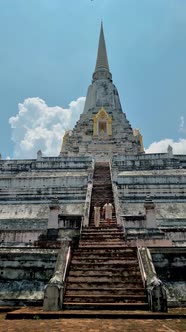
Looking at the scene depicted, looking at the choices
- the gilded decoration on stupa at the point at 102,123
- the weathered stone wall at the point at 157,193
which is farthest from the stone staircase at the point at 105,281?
the gilded decoration on stupa at the point at 102,123

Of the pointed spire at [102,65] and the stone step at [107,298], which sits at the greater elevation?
the pointed spire at [102,65]

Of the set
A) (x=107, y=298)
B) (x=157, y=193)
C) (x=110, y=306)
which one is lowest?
(x=110, y=306)

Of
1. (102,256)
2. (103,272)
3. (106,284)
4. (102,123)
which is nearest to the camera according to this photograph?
(106,284)

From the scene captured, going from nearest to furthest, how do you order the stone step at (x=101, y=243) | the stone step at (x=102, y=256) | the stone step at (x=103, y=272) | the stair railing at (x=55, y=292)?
1. the stair railing at (x=55, y=292)
2. the stone step at (x=103, y=272)
3. the stone step at (x=102, y=256)
4. the stone step at (x=101, y=243)

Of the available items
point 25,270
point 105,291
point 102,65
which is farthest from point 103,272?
point 102,65

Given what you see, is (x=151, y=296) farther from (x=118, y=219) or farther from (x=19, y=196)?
(x=19, y=196)

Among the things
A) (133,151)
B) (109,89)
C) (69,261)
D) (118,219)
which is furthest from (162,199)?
(109,89)

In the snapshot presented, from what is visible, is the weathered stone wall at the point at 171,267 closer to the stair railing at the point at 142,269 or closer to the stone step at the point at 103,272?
the stair railing at the point at 142,269

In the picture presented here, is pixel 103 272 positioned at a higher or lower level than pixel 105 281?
higher

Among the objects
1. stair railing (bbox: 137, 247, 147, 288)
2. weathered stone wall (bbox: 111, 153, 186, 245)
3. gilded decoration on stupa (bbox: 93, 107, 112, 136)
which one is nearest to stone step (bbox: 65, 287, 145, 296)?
stair railing (bbox: 137, 247, 147, 288)

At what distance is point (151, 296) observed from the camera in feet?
21.7

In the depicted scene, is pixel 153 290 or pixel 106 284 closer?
pixel 153 290

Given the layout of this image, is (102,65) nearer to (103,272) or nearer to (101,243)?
(101,243)

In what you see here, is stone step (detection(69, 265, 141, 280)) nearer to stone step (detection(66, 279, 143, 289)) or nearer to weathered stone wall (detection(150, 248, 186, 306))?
stone step (detection(66, 279, 143, 289))
